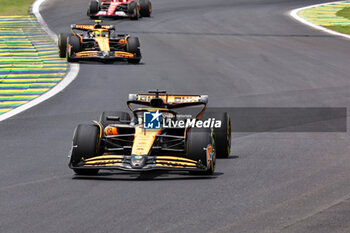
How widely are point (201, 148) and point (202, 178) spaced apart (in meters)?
0.42

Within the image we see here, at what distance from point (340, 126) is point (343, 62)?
1158 cm

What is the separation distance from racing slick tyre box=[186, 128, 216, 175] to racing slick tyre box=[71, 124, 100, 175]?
4.31ft

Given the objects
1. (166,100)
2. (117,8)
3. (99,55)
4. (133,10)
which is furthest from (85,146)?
(117,8)

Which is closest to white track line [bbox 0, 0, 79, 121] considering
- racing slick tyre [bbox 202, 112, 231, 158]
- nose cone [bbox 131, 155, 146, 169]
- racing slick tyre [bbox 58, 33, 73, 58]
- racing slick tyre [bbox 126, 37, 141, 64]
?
racing slick tyre [bbox 58, 33, 73, 58]

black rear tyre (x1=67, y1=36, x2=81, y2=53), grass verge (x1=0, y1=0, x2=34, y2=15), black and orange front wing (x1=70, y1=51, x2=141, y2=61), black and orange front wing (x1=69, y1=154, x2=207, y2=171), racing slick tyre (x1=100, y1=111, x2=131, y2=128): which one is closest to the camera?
black and orange front wing (x1=69, y1=154, x2=207, y2=171)

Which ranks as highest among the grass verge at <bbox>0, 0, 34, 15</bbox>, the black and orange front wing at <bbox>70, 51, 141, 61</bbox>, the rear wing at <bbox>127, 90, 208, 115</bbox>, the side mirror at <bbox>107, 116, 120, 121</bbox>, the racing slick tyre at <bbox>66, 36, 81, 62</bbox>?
the rear wing at <bbox>127, 90, 208, 115</bbox>

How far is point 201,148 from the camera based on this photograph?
11.1m

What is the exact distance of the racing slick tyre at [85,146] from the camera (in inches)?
437

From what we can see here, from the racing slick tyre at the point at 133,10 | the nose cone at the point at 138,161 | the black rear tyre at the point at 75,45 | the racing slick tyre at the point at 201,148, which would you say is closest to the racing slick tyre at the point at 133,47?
the black rear tyre at the point at 75,45

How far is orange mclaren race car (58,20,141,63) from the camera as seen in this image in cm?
2493

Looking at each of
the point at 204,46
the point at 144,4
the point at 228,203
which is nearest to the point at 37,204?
the point at 228,203

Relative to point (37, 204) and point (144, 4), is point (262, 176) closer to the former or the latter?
point (37, 204)

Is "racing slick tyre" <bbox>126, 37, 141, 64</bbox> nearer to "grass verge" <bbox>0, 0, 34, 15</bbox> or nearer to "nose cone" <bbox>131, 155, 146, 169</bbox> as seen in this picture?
"nose cone" <bbox>131, 155, 146, 169</bbox>

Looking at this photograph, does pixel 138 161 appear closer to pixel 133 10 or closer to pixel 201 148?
pixel 201 148
